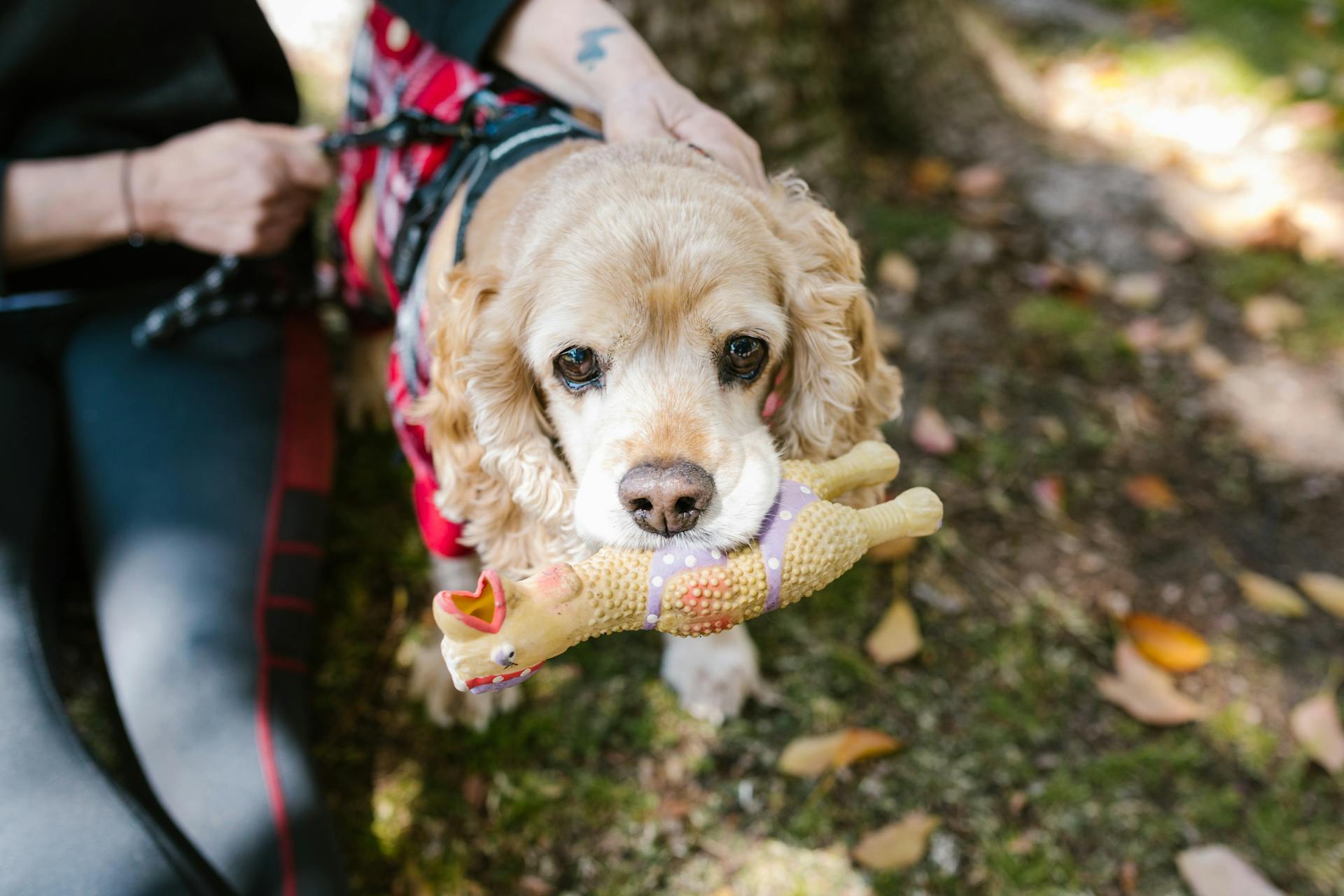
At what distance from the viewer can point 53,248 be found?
215 cm

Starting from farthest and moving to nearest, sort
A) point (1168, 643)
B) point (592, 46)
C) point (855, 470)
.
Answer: point (1168, 643) → point (592, 46) → point (855, 470)

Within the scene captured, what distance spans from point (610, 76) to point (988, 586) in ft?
5.54

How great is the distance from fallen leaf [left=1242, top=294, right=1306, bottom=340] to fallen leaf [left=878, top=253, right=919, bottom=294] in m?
1.21

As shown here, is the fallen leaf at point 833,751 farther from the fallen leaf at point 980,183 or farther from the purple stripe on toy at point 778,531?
the fallen leaf at point 980,183

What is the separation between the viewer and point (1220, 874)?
6.78 ft

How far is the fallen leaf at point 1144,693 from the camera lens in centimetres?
231

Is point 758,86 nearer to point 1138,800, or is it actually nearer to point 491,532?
point 491,532

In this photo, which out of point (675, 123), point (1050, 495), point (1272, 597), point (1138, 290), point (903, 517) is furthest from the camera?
point (1138, 290)

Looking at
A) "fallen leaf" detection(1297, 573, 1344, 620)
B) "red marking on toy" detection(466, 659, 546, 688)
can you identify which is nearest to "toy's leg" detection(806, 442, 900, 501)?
"red marking on toy" detection(466, 659, 546, 688)

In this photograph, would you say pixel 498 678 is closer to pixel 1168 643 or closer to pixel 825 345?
pixel 825 345

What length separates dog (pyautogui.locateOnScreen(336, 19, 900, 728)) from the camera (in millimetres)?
1548

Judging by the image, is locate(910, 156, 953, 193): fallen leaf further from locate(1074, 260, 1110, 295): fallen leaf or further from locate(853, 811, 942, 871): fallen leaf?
locate(853, 811, 942, 871): fallen leaf

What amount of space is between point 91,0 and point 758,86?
1.95 metres

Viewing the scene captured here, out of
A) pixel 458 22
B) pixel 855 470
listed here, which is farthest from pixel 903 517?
pixel 458 22
